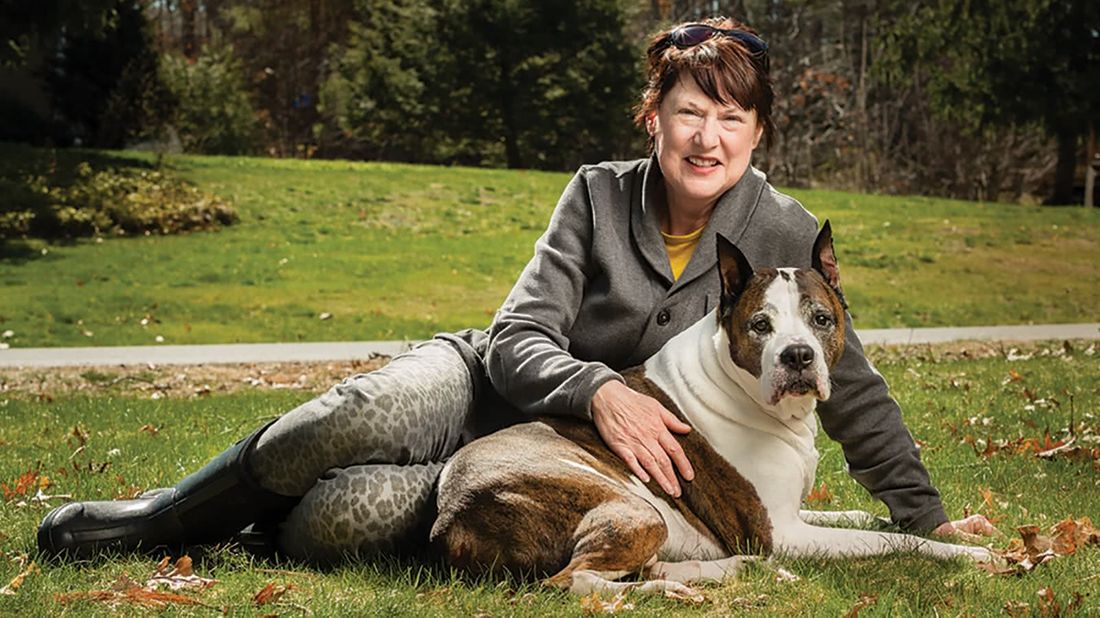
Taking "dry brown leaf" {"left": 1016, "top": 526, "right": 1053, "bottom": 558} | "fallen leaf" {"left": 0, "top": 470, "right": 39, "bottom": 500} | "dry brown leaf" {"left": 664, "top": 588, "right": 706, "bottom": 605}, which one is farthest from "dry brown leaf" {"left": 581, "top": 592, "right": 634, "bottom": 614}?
"fallen leaf" {"left": 0, "top": 470, "right": 39, "bottom": 500}

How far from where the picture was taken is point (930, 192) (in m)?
24.5

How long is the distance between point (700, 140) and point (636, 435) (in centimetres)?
87

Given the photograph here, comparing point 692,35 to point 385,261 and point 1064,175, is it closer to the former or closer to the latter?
point 385,261

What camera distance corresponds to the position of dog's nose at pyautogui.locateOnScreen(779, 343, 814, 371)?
3.17 metres

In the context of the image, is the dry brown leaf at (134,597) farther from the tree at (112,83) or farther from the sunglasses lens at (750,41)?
the tree at (112,83)

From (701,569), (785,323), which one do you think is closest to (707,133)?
(785,323)

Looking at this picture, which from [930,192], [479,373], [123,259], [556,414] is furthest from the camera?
[930,192]

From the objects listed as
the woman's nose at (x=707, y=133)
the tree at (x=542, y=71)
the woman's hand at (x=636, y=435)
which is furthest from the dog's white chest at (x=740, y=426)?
the tree at (x=542, y=71)

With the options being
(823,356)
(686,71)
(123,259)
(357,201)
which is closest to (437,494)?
(823,356)

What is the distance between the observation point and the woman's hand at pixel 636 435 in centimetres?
340

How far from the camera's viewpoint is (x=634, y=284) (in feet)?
12.2

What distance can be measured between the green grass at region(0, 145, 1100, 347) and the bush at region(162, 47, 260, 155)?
4.30m

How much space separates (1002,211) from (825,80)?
17.9 feet

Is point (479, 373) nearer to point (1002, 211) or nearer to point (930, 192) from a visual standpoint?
point (1002, 211)
